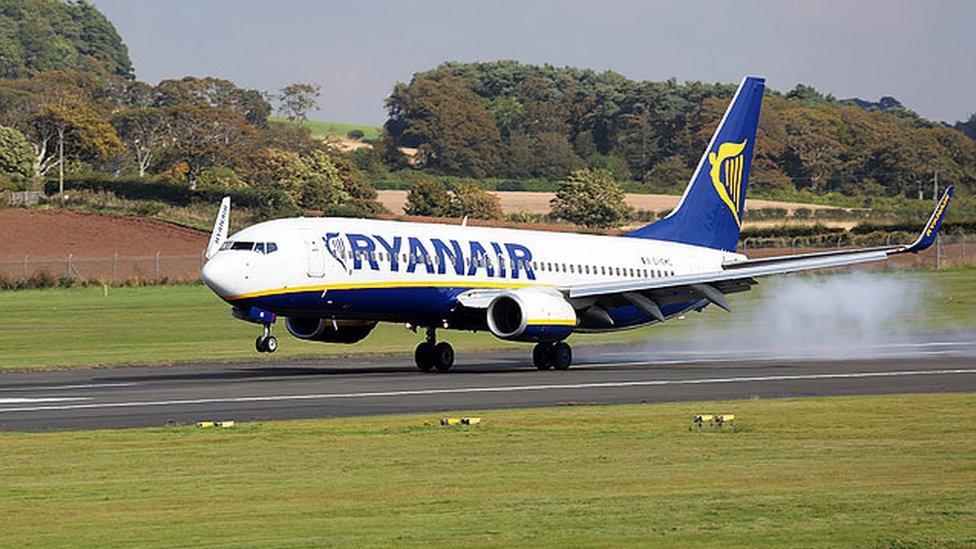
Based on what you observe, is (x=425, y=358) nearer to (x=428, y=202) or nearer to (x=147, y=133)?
(x=428, y=202)

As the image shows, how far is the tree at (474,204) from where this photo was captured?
130 meters

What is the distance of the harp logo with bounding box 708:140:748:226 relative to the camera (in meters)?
53.3

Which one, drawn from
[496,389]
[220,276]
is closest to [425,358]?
[220,276]

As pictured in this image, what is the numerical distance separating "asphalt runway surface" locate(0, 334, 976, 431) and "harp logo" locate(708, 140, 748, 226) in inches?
192

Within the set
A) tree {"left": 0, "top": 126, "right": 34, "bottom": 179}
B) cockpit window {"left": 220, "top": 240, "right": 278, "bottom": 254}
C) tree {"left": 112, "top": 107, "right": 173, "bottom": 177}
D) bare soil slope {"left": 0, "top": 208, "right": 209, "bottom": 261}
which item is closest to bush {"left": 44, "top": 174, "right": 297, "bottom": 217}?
bare soil slope {"left": 0, "top": 208, "right": 209, "bottom": 261}

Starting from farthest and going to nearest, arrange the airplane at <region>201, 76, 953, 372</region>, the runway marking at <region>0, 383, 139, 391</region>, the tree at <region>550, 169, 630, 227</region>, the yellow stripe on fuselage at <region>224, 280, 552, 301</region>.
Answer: the tree at <region>550, 169, 630, 227</region>
the airplane at <region>201, 76, 953, 372</region>
the yellow stripe on fuselage at <region>224, 280, 552, 301</region>
the runway marking at <region>0, 383, 139, 391</region>

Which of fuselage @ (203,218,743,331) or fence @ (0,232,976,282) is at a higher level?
fuselage @ (203,218,743,331)

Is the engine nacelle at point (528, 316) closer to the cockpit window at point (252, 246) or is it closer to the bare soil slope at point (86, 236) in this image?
the cockpit window at point (252, 246)

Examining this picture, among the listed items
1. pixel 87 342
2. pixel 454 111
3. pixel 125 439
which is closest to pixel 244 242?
pixel 125 439

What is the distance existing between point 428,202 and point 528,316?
89922 mm

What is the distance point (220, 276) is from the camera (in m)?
40.4

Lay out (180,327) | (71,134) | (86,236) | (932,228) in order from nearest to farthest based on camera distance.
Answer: (932,228), (180,327), (86,236), (71,134)

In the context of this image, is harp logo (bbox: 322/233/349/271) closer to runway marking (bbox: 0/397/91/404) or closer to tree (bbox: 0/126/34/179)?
runway marking (bbox: 0/397/91/404)

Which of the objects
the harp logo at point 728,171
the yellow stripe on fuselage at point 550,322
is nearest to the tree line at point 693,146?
the harp logo at point 728,171
